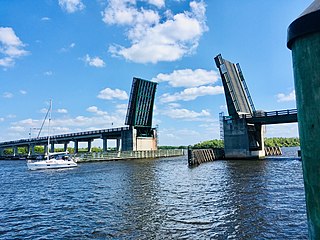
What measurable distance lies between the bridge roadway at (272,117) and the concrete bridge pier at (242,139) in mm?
1090

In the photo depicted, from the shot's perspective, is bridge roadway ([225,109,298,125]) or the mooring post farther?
bridge roadway ([225,109,298,125])

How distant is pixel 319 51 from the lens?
1.37 metres

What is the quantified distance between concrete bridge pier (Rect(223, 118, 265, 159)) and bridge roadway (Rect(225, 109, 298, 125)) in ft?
3.58

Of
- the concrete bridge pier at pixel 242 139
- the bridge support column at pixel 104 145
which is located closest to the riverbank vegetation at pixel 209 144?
the bridge support column at pixel 104 145

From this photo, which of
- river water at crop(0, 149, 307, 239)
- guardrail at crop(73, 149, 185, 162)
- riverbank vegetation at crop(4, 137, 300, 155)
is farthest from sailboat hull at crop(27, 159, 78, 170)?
riverbank vegetation at crop(4, 137, 300, 155)

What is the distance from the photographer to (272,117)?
39.7 m

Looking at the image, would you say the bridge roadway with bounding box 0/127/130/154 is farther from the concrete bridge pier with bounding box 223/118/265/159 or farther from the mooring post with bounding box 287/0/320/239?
the mooring post with bounding box 287/0/320/239

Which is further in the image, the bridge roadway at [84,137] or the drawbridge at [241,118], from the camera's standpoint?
the bridge roadway at [84,137]

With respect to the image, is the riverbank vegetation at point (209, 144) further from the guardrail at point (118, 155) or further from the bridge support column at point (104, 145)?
the guardrail at point (118, 155)

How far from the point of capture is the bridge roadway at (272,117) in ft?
125

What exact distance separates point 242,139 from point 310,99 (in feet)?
141

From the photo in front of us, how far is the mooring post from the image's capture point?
4.48 feet

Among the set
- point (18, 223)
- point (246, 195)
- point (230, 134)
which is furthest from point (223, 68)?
point (18, 223)

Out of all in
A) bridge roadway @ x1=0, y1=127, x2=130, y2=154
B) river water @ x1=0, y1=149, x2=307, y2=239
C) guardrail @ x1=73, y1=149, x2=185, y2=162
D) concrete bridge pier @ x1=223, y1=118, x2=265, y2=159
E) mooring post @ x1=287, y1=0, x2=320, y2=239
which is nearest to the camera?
mooring post @ x1=287, y1=0, x2=320, y2=239
